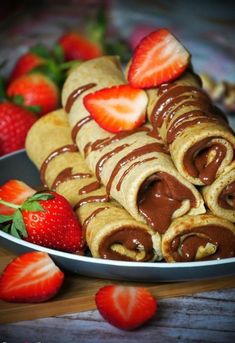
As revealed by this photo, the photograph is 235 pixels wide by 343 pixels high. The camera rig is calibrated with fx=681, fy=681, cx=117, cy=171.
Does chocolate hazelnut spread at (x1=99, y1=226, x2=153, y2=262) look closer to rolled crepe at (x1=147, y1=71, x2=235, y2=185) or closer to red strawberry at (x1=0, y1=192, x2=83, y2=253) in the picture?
red strawberry at (x1=0, y1=192, x2=83, y2=253)

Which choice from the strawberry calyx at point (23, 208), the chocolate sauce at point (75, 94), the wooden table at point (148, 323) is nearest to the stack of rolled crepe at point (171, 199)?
→ the wooden table at point (148, 323)

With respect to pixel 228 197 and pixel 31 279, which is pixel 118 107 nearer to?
pixel 228 197

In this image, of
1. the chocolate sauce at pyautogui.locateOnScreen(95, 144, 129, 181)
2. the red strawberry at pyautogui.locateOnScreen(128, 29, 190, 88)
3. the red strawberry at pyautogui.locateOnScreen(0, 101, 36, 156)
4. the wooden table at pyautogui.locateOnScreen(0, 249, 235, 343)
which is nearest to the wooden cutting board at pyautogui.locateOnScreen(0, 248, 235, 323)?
the wooden table at pyautogui.locateOnScreen(0, 249, 235, 343)

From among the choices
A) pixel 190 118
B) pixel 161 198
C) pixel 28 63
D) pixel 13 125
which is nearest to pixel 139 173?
pixel 161 198

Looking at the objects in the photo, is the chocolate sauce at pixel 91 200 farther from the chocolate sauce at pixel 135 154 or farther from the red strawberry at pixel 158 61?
the red strawberry at pixel 158 61

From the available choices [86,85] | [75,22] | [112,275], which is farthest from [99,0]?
[112,275]

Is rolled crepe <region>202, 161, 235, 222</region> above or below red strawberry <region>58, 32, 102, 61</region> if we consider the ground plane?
above

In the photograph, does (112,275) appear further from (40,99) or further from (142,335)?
(40,99)
